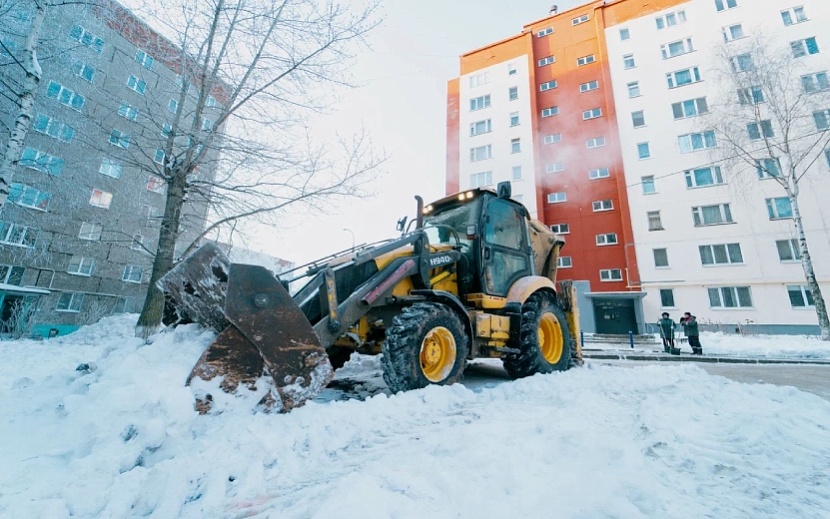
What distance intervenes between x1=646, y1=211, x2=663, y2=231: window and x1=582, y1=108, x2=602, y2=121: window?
29.3 ft

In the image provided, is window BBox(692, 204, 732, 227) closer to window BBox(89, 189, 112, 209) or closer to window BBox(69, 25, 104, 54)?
window BBox(69, 25, 104, 54)

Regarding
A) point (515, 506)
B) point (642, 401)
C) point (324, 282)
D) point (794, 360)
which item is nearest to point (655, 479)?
point (515, 506)

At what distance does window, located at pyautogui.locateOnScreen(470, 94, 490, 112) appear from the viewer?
2964 cm

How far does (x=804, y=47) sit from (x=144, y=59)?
3289 centimetres

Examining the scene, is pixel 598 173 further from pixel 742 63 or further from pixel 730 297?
pixel 730 297

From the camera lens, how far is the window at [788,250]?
57.9 ft

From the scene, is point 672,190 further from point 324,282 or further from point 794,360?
point 324,282

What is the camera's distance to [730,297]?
61.6ft

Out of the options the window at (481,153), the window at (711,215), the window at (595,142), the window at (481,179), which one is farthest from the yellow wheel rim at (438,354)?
the window at (481,153)

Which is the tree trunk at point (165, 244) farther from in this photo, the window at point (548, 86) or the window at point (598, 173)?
the window at point (548, 86)

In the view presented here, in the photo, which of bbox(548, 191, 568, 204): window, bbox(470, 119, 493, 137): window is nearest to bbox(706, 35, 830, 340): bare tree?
bbox(548, 191, 568, 204): window

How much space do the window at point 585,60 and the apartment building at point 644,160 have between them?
0.15m

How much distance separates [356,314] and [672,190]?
81.8 ft

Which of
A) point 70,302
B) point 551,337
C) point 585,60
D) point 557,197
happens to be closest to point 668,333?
point 551,337
